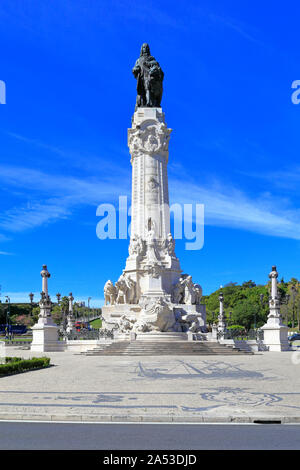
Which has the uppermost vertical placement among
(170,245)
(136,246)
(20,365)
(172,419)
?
(170,245)

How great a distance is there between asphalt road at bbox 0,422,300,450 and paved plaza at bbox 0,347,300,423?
0.59 m

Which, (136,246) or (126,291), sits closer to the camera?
(126,291)

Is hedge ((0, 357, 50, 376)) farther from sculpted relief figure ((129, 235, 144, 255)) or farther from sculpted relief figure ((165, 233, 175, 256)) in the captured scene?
sculpted relief figure ((165, 233, 175, 256))

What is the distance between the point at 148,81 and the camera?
2157 inches

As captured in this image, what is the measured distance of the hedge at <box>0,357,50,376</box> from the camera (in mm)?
20520

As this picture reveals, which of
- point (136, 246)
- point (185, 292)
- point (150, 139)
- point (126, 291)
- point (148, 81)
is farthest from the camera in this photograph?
point (148, 81)

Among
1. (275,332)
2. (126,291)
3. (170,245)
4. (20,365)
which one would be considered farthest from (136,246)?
(20,365)

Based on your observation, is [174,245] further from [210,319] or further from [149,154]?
[210,319]

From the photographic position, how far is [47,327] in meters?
42.3

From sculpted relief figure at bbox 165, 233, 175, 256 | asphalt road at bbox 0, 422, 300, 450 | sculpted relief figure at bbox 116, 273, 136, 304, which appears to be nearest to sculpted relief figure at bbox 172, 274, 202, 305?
sculpted relief figure at bbox 165, 233, 175, 256

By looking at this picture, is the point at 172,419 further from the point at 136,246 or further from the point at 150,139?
the point at 150,139

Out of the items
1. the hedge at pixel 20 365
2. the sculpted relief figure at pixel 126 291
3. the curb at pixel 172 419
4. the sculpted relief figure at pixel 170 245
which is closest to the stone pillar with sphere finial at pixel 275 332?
the sculpted relief figure at pixel 170 245

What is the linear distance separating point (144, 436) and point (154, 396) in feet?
14.9

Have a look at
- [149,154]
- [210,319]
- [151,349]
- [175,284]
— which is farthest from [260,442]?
[210,319]
